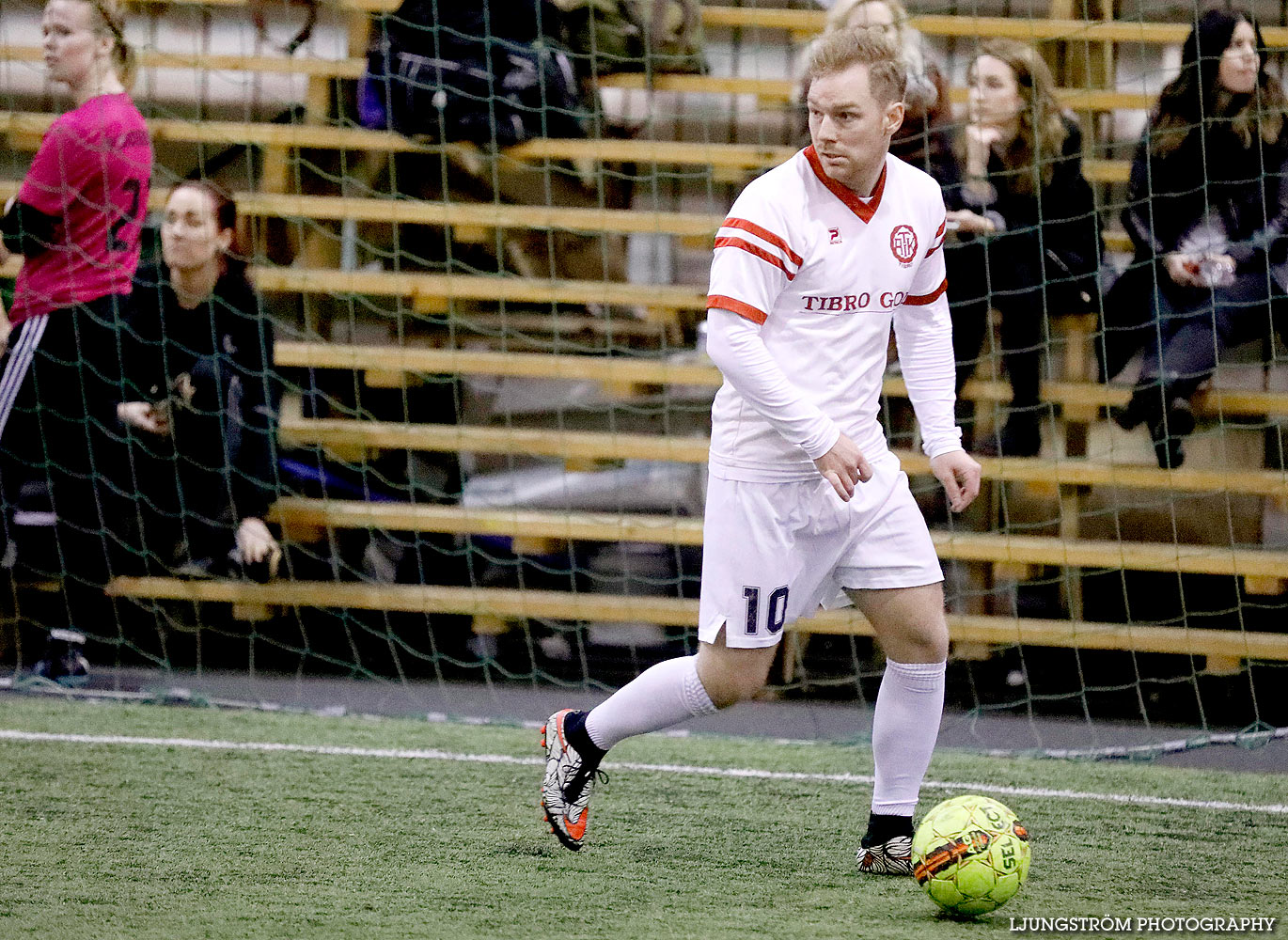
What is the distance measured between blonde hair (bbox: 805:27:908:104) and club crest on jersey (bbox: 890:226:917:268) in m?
0.25

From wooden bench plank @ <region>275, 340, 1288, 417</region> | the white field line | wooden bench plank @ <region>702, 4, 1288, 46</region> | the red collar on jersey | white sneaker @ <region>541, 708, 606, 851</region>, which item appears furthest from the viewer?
wooden bench plank @ <region>702, 4, 1288, 46</region>

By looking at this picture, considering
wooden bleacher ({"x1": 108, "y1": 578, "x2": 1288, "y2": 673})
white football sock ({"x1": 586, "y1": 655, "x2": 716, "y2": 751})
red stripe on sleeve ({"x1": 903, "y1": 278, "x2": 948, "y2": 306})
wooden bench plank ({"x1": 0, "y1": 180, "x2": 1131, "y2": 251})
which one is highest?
wooden bench plank ({"x1": 0, "y1": 180, "x2": 1131, "y2": 251})

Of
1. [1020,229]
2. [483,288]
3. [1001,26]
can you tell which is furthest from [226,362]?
[1001,26]

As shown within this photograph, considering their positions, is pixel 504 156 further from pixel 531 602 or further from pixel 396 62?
pixel 531 602

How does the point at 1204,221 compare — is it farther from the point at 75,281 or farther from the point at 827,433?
the point at 75,281

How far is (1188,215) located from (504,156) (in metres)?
2.50

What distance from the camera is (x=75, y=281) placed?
5332 millimetres

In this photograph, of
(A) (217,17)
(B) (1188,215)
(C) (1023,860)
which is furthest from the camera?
(A) (217,17)

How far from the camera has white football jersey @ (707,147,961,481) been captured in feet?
9.39

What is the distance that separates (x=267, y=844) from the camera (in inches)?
127

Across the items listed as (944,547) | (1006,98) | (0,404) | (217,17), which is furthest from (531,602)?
(217,17)

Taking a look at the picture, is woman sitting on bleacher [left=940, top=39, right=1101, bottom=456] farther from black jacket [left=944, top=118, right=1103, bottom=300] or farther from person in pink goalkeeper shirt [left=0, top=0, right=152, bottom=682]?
person in pink goalkeeper shirt [left=0, top=0, right=152, bottom=682]

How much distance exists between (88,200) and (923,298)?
3.45m

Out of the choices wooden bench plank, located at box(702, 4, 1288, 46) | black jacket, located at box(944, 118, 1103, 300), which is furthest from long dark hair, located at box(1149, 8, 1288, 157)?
wooden bench plank, located at box(702, 4, 1288, 46)
